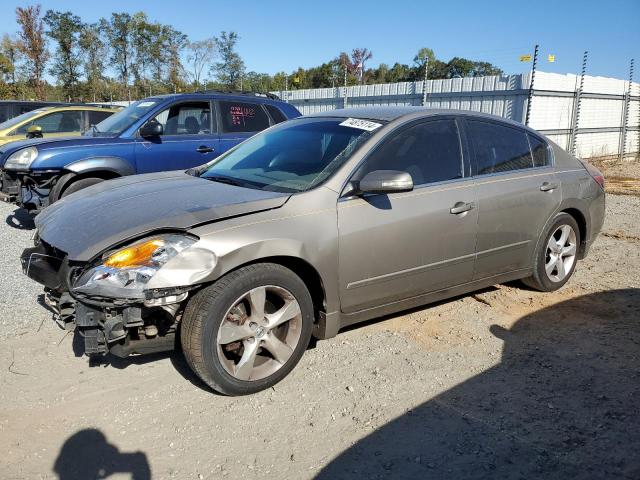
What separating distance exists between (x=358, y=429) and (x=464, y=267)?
176 centimetres

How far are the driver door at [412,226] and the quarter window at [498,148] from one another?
20 centimetres

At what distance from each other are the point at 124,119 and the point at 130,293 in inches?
Result: 207

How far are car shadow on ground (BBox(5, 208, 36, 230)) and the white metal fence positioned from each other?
32.6ft

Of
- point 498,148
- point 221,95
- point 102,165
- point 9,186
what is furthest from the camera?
point 221,95

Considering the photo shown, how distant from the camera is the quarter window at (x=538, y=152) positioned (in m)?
4.80

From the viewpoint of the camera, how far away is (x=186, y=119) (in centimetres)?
753

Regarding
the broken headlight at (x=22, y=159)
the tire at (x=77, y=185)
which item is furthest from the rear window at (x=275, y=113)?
the broken headlight at (x=22, y=159)

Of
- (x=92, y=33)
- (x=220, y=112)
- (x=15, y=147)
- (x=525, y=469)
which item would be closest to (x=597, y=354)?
(x=525, y=469)

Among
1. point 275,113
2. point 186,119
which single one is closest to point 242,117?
point 275,113

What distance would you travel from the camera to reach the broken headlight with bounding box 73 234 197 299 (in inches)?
111

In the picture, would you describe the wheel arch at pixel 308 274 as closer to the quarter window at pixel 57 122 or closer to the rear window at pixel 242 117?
the rear window at pixel 242 117

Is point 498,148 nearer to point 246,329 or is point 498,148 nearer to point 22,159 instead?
point 246,329

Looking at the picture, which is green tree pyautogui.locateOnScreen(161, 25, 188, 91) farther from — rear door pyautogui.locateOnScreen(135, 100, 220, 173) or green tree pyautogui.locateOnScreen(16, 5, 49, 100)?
rear door pyautogui.locateOnScreen(135, 100, 220, 173)

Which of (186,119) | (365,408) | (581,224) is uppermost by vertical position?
(186,119)
